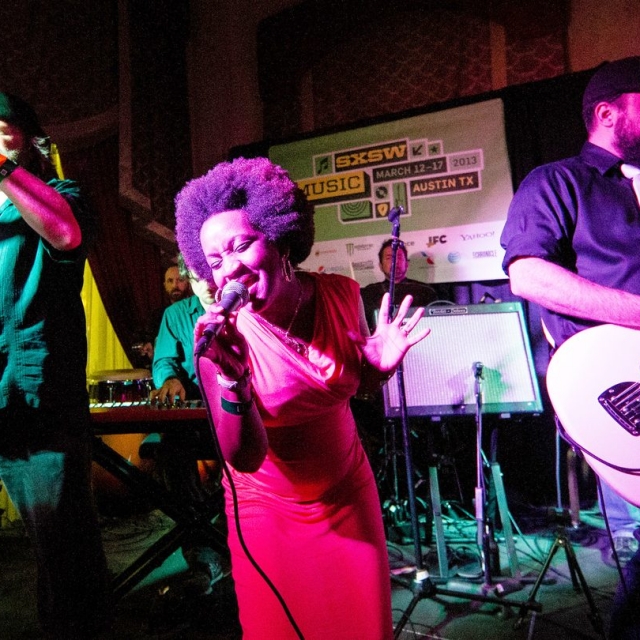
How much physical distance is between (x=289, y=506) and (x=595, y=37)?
17.8 feet

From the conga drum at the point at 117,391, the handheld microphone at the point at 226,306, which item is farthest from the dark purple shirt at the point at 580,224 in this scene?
the conga drum at the point at 117,391

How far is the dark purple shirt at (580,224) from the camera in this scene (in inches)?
70.0

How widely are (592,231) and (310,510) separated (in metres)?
1.39

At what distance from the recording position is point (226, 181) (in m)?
1.61

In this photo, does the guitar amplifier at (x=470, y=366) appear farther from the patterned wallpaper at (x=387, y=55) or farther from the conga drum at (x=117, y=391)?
the patterned wallpaper at (x=387, y=55)

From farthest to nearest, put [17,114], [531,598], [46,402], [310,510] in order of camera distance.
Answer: [531,598] < [17,114] < [46,402] < [310,510]

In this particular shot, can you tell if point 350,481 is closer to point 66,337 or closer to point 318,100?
point 66,337

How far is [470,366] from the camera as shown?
9.25ft

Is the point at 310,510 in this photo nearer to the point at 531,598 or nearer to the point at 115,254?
the point at 531,598

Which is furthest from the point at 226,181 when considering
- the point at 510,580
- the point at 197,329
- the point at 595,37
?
the point at 595,37

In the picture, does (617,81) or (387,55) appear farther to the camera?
(387,55)

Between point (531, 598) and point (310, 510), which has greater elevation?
point (310, 510)

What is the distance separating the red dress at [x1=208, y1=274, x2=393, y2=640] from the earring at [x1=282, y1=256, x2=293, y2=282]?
158 mm

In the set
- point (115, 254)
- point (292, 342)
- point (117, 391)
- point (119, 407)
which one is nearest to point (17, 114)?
point (292, 342)
